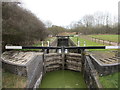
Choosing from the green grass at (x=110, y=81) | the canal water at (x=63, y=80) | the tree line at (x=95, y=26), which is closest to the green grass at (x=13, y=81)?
the canal water at (x=63, y=80)

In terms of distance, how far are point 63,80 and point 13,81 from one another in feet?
10.0

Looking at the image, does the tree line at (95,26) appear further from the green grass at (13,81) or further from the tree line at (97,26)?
the green grass at (13,81)

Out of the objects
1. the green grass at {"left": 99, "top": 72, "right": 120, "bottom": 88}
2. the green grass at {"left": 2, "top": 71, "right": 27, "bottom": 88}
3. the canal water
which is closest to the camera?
the green grass at {"left": 99, "top": 72, "right": 120, "bottom": 88}

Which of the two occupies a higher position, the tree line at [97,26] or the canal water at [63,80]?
the tree line at [97,26]

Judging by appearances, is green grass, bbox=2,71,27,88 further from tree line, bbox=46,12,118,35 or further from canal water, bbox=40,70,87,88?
tree line, bbox=46,12,118,35

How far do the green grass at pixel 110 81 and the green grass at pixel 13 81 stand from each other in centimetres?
331

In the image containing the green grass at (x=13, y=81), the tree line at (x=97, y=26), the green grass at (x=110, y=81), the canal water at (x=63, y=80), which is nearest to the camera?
the green grass at (x=110, y=81)

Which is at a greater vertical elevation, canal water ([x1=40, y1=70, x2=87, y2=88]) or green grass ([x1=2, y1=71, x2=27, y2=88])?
green grass ([x1=2, y1=71, x2=27, y2=88])

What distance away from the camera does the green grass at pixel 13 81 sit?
13.1 feet

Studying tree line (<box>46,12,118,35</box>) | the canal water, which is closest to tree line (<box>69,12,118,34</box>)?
tree line (<box>46,12,118,35</box>)

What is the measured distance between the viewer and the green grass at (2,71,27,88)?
13.1 ft

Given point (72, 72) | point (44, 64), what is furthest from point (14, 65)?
point (72, 72)

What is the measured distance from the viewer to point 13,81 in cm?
425

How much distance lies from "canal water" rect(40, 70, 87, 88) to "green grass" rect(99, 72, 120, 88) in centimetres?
158
